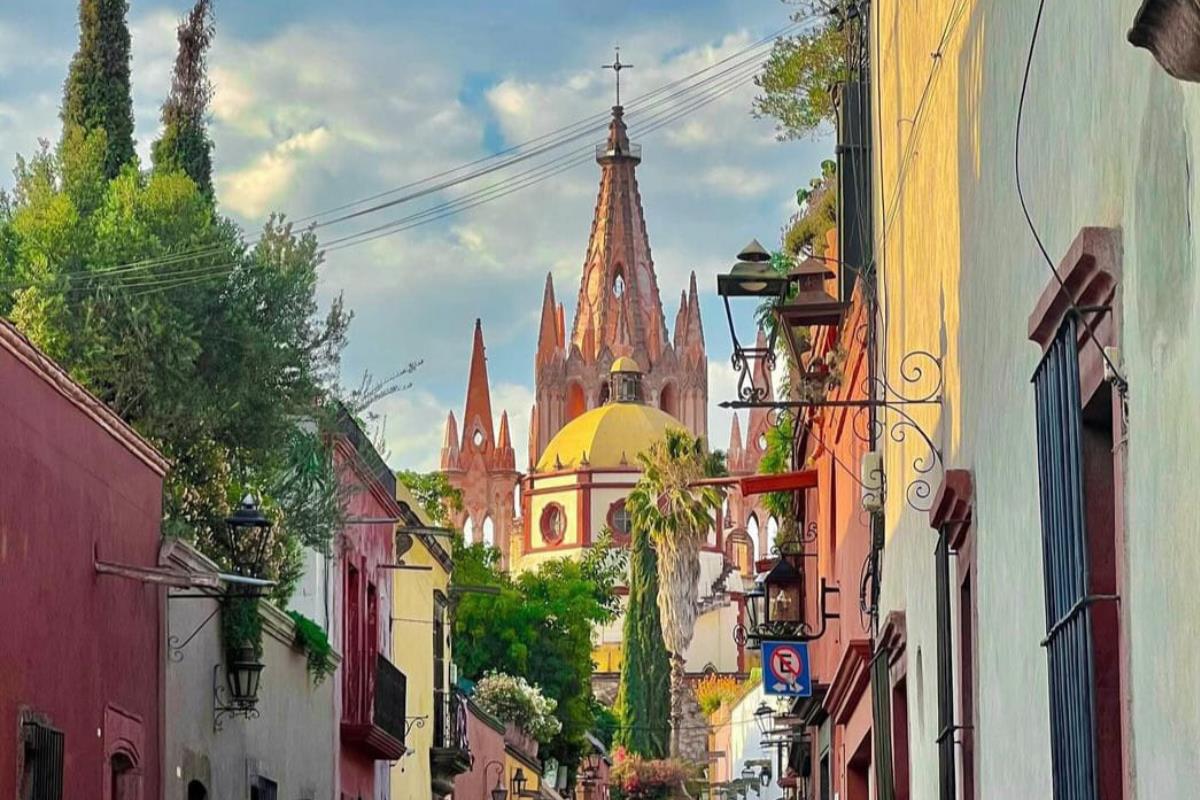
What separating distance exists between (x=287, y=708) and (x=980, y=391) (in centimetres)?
1292

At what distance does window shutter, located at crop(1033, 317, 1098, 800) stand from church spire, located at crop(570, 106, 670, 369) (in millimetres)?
140590

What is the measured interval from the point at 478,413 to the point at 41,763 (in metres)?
139

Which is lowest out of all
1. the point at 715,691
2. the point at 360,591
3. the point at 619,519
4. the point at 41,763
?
Answer: the point at 41,763

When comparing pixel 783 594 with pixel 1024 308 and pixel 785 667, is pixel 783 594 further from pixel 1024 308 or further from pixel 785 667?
pixel 1024 308

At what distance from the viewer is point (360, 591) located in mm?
27797

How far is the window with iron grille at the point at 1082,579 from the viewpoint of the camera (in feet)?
23.0

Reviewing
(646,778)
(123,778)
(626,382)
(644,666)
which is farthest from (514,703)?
(626,382)

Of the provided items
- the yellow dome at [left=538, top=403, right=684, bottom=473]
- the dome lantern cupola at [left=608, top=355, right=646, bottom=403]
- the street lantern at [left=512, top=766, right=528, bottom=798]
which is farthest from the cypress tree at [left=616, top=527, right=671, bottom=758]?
the dome lantern cupola at [left=608, top=355, right=646, bottom=403]

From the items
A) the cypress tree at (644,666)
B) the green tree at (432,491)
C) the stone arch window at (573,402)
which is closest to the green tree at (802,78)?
the green tree at (432,491)

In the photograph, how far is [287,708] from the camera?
2214 cm

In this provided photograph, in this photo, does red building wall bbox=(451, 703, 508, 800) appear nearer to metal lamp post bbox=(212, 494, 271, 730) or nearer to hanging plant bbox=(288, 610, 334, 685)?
hanging plant bbox=(288, 610, 334, 685)

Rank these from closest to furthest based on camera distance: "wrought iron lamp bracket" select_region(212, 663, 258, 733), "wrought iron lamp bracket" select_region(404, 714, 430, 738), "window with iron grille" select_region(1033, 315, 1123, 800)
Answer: "window with iron grille" select_region(1033, 315, 1123, 800)
"wrought iron lamp bracket" select_region(212, 663, 258, 733)
"wrought iron lamp bracket" select_region(404, 714, 430, 738)

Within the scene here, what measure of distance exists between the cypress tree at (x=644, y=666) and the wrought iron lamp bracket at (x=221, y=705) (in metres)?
64.3

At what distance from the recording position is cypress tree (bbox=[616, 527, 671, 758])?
83812mm
